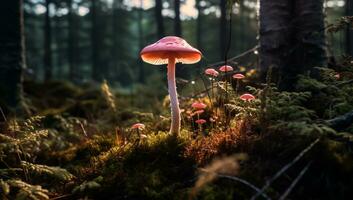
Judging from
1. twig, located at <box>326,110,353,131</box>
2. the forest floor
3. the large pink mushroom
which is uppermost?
the large pink mushroom

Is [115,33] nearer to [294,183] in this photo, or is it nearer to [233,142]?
[233,142]

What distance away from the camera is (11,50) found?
7574mm

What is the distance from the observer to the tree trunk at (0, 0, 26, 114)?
746 cm

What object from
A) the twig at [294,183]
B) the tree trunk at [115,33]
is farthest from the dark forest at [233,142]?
the tree trunk at [115,33]

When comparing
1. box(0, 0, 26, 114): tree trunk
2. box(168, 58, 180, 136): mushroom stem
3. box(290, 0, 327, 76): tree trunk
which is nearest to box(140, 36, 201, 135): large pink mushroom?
box(168, 58, 180, 136): mushroom stem

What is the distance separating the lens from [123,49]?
1828 inches

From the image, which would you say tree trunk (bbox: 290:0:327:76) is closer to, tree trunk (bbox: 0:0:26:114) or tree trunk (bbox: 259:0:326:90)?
tree trunk (bbox: 259:0:326:90)

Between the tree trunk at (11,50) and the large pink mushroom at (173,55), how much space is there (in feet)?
14.8

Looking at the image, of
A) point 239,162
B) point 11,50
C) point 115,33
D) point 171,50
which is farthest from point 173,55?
point 115,33

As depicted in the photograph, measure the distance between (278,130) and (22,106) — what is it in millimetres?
5858

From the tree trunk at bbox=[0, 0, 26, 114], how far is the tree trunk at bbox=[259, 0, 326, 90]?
18.1ft

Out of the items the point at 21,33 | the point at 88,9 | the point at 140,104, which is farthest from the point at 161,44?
the point at 88,9

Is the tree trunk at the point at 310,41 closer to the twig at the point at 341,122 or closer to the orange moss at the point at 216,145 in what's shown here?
the twig at the point at 341,122

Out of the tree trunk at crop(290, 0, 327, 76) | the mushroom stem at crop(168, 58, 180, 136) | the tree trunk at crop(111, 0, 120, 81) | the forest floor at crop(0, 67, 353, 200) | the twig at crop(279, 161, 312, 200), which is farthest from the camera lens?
the tree trunk at crop(111, 0, 120, 81)
